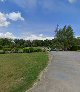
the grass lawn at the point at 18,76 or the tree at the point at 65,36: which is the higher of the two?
the tree at the point at 65,36

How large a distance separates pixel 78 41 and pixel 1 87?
84.1 meters

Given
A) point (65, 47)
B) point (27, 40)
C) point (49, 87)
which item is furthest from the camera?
point (27, 40)

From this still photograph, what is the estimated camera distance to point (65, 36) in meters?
90.4

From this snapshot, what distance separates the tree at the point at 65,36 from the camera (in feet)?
284

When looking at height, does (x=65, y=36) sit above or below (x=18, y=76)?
above

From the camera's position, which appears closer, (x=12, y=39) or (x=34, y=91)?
(x=34, y=91)

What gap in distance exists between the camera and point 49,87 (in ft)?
→ 36.2

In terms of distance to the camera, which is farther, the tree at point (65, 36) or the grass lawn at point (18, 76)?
the tree at point (65, 36)

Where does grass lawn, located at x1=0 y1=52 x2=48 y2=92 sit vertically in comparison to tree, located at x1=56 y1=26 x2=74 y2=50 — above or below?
below

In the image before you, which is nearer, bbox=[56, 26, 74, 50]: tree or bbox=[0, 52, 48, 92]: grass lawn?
bbox=[0, 52, 48, 92]: grass lawn

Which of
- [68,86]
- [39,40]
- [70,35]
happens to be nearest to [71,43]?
[70,35]

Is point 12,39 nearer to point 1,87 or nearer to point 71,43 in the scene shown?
point 71,43

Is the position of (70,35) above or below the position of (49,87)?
above

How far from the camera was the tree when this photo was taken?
86588 millimetres
